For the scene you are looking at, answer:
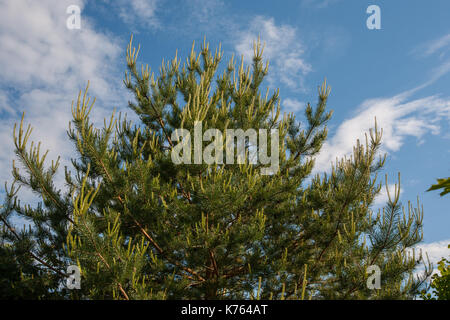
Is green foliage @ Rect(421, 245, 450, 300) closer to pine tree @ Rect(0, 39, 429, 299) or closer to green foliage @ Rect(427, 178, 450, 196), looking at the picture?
pine tree @ Rect(0, 39, 429, 299)

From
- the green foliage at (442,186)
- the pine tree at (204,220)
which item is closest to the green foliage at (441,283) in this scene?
the pine tree at (204,220)

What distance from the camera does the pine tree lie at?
5.51 metres

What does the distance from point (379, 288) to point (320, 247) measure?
6.33ft

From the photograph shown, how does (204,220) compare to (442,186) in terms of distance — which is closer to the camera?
(442,186)

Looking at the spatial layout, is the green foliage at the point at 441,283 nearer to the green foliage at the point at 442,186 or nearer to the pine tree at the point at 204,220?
the pine tree at the point at 204,220

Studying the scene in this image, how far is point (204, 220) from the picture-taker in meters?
5.57

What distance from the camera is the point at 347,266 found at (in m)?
5.66

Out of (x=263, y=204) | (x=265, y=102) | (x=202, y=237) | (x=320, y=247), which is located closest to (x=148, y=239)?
(x=202, y=237)

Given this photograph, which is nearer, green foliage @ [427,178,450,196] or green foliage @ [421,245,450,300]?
green foliage @ [427,178,450,196]

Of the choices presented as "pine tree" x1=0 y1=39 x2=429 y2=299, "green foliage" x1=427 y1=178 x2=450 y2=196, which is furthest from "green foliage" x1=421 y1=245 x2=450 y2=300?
"green foliage" x1=427 y1=178 x2=450 y2=196

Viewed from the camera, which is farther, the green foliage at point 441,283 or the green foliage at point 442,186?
the green foliage at point 441,283

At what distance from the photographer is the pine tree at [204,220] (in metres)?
5.51

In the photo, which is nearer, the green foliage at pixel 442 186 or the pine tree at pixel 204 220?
the green foliage at pixel 442 186
